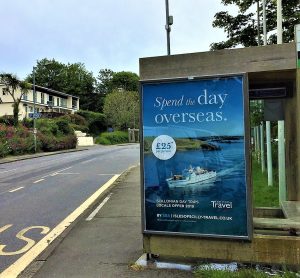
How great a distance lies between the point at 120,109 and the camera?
84.4 metres

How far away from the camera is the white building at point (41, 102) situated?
68.0 metres

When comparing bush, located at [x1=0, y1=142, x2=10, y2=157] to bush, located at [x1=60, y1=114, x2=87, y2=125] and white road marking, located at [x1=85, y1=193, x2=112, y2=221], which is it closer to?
white road marking, located at [x1=85, y1=193, x2=112, y2=221]

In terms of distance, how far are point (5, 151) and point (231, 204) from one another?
34.9 m

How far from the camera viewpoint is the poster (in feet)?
17.6

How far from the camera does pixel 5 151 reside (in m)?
37.8

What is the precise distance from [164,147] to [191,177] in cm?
50

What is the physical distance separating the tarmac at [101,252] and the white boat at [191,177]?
1061 mm

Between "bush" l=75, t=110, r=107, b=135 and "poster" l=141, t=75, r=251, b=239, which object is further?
"bush" l=75, t=110, r=107, b=135

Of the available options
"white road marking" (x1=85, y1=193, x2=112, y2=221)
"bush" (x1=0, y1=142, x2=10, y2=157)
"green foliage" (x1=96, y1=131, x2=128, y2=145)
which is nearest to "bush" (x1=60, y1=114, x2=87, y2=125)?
"green foliage" (x1=96, y1=131, x2=128, y2=145)

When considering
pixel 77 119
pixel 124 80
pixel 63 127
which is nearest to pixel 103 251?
pixel 63 127

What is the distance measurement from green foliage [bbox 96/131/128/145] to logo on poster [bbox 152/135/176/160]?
66.0 meters

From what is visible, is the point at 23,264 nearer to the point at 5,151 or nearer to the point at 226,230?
the point at 226,230

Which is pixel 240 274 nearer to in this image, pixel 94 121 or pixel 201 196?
pixel 201 196

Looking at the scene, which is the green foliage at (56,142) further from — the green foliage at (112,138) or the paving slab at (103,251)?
the paving slab at (103,251)
